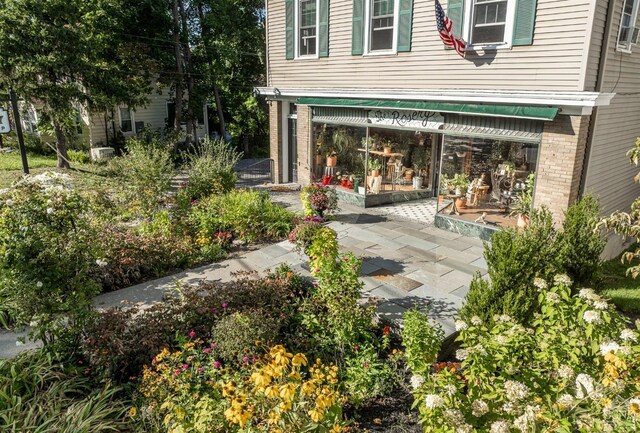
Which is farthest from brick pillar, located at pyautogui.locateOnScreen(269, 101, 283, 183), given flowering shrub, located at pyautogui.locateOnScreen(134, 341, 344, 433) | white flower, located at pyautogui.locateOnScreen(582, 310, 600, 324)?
white flower, located at pyautogui.locateOnScreen(582, 310, 600, 324)

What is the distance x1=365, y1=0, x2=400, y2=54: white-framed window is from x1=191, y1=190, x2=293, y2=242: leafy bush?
5223 mm

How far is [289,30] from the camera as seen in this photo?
14.7 meters

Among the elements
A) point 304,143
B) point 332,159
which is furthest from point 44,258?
point 304,143

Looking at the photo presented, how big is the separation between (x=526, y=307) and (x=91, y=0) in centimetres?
1990

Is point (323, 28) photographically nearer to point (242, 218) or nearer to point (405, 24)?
point (405, 24)

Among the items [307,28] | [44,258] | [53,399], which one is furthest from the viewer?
[307,28]

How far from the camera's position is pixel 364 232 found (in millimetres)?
10992

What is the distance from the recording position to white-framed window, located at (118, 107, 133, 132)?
80.3 ft

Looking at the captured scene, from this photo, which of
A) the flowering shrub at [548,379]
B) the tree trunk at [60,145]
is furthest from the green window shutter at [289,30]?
the flowering shrub at [548,379]

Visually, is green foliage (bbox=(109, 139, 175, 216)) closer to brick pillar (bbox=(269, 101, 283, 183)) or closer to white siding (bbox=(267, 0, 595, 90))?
brick pillar (bbox=(269, 101, 283, 183))

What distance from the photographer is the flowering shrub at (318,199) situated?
35.2 ft

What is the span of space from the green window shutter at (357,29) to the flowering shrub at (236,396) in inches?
387

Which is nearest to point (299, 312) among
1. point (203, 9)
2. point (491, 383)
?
point (491, 383)

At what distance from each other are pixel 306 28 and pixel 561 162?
907cm
